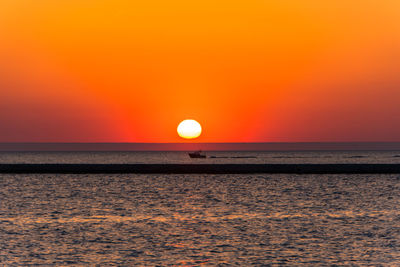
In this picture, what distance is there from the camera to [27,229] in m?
27.4

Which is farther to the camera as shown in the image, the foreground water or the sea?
the foreground water

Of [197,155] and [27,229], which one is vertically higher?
[197,155]

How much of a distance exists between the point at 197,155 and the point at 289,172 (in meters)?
79.1

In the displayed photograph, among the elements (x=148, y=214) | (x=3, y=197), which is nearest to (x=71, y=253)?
(x=148, y=214)

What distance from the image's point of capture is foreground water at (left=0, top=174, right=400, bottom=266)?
A: 2033 centimetres

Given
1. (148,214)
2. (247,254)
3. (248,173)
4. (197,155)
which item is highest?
(197,155)

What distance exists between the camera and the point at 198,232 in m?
26.6

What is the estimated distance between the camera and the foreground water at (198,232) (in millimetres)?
20328

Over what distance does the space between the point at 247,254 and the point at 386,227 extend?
10.4 m

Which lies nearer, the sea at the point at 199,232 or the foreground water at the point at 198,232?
the sea at the point at 199,232

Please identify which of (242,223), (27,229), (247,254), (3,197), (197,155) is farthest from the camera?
(197,155)

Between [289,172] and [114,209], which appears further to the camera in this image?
[289,172]

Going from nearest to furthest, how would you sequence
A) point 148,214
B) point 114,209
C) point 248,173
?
point 148,214 → point 114,209 → point 248,173

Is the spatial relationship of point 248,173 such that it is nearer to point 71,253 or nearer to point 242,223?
point 242,223
